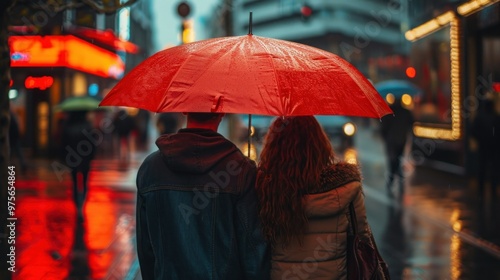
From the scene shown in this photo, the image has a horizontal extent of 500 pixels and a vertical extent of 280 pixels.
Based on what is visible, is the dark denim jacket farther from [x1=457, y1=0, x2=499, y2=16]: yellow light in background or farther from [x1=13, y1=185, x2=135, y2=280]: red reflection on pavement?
[x1=457, y1=0, x2=499, y2=16]: yellow light in background

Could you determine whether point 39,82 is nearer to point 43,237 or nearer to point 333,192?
point 43,237

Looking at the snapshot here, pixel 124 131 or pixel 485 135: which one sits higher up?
pixel 485 135

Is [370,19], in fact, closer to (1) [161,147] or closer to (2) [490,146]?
(2) [490,146]

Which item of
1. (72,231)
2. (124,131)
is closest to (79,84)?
(124,131)

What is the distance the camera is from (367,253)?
11.7 ft

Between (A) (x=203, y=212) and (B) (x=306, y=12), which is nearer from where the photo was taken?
(A) (x=203, y=212)

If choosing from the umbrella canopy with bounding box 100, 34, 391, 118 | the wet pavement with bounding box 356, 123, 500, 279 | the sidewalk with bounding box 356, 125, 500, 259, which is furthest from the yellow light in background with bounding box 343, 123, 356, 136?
the umbrella canopy with bounding box 100, 34, 391, 118

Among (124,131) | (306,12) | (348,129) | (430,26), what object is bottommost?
(124,131)

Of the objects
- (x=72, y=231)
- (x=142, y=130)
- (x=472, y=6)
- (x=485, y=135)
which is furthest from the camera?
(x=142, y=130)

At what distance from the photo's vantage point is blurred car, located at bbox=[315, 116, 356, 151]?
2314 centimetres

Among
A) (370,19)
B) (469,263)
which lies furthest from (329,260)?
(370,19)

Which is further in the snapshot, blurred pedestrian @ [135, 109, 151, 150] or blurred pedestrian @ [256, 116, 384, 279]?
blurred pedestrian @ [135, 109, 151, 150]

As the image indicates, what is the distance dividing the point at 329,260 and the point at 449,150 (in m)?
15.4

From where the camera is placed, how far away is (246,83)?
144 inches
